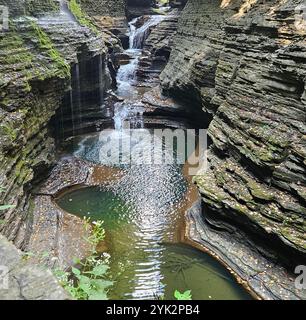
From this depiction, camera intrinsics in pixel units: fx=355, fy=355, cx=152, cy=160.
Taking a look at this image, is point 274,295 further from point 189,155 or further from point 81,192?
point 189,155

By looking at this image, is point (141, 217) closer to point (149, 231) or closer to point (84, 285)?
point (149, 231)

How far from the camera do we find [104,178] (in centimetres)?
1631

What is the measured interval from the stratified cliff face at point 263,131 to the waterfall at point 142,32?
18.5 m

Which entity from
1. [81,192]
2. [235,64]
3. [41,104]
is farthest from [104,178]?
[235,64]

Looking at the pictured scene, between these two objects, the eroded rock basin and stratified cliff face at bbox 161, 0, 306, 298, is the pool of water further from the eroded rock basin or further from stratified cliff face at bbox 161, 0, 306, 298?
stratified cliff face at bbox 161, 0, 306, 298

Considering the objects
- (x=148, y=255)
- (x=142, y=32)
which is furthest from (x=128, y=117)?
(x=142, y=32)

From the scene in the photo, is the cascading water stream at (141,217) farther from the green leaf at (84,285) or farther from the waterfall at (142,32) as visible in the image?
the waterfall at (142,32)

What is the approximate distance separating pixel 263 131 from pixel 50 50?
10813mm

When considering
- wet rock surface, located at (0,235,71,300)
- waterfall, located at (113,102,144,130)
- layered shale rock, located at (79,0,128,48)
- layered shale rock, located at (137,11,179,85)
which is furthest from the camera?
layered shale rock, located at (79,0,128,48)

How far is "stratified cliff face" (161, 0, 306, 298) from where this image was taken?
997cm

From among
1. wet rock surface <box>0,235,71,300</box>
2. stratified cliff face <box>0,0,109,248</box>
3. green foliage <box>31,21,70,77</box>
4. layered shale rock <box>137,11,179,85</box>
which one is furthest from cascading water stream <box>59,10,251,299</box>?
layered shale rock <box>137,11,179,85</box>

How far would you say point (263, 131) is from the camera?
461 inches

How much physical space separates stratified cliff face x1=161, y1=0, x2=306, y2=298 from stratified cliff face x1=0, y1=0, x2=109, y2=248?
6.19m

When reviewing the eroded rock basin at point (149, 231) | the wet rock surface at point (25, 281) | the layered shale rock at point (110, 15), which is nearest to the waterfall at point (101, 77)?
the eroded rock basin at point (149, 231)
